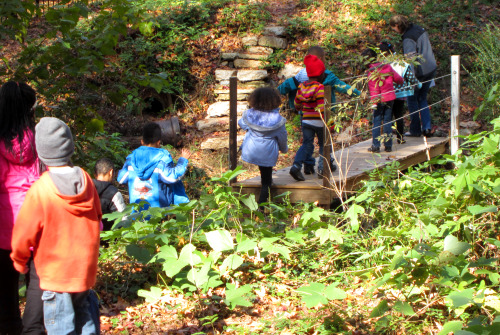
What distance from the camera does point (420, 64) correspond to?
27.1 ft

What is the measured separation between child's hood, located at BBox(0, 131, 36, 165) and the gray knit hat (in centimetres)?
45

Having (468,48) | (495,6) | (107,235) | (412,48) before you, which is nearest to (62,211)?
(107,235)

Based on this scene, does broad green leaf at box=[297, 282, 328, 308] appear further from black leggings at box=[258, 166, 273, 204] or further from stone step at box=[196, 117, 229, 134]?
stone step at box=[196, 117, 229, 134]

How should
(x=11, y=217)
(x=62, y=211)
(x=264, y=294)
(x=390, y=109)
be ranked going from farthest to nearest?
(x=390, y=109), (x=264, y=294), (x=11, y=217), (x=62, y=211)

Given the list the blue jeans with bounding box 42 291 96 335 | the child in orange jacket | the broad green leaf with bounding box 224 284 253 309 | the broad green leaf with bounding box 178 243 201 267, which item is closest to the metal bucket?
the broad green leaf with bounding box 178 243 201 267

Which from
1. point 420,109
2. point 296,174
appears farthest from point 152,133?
point 420,109

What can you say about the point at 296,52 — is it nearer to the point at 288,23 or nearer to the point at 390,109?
the point at 288,23

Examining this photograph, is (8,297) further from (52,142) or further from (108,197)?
(108,197)

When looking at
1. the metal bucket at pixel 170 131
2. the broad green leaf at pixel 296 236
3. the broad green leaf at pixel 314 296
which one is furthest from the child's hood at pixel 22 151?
the metal bucket at pixel 170 131

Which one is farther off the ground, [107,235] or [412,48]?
[412,48]

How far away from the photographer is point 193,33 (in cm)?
1291

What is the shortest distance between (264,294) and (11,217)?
2079mm

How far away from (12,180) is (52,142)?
63cm

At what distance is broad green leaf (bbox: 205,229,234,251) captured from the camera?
403 cm
